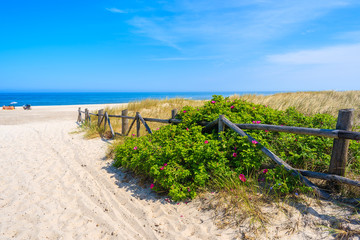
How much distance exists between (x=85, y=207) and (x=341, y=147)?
4437 mm

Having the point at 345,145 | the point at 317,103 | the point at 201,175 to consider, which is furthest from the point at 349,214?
the point at 317,103

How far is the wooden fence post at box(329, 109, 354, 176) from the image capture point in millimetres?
3138

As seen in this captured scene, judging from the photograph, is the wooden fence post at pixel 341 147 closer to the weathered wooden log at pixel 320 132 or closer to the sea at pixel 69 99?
the weathered wooden log at pixel 320 132

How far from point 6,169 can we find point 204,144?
5.69 m

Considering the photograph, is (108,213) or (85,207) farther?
(85,207)

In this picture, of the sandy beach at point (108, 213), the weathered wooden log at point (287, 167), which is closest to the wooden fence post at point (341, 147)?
the weathered wooden log at point (287, 167)

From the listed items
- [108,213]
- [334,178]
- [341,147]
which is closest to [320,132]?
[341,147]

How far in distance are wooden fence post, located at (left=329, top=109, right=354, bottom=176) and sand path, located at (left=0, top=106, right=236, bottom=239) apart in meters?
2.00

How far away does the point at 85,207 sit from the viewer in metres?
3.73

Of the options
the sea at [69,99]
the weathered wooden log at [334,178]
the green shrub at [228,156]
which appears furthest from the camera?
the sea at [69,99]

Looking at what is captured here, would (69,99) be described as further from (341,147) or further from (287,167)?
(341,147)

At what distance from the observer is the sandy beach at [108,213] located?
Answer: 9.34 feet

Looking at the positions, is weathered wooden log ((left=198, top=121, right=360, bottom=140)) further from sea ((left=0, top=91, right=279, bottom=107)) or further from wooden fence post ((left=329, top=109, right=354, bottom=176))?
sea ((left=0, top=91, right=279, bottom=107))

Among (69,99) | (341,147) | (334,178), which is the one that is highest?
(341,147)
